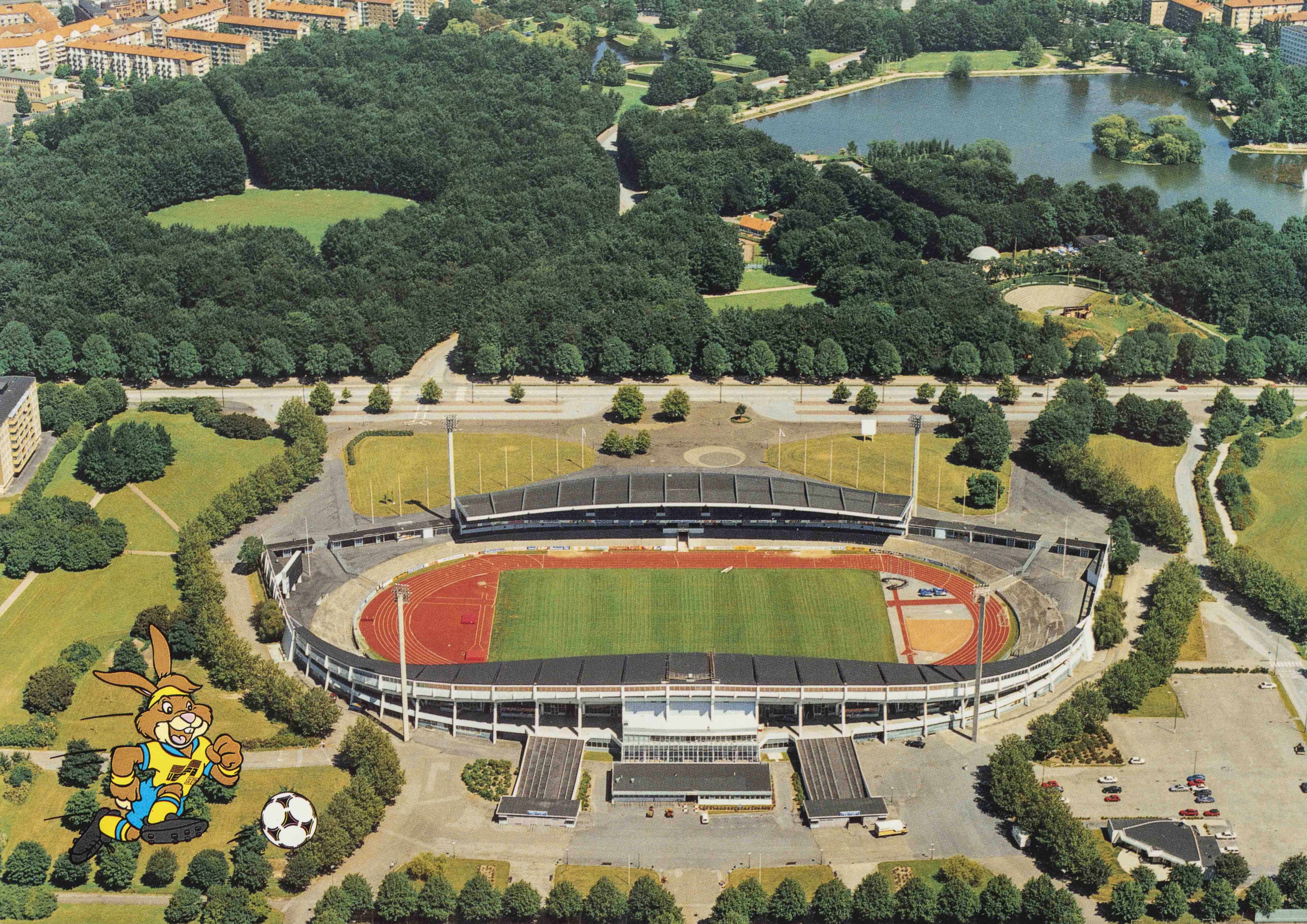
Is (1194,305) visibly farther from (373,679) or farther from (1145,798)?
(373,679)

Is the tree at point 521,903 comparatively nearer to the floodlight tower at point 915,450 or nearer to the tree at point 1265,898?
the tree at point 1265,898

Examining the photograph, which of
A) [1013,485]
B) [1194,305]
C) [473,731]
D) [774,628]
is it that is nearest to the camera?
[473,731]

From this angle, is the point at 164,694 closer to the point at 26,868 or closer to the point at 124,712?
the point at 26,868

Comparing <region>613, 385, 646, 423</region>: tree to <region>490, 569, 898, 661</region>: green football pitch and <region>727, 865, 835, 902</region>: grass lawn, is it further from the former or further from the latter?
<region>727, 865, 835, 902</region>: grass lawn

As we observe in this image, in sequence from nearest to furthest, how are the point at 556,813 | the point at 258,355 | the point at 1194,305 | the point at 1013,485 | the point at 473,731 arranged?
the point at 556,813 < the point at 473,731 < the point at 1013,485 < the point at 258,355 < the point at 1194,305

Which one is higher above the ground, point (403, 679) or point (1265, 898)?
point (403, 679)

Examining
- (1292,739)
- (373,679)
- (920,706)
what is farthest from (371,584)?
(1292,739)

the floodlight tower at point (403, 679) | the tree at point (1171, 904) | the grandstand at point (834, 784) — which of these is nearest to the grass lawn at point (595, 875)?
the grandstand at point (834, 784)

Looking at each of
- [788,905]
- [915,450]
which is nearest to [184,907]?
[788,905]
